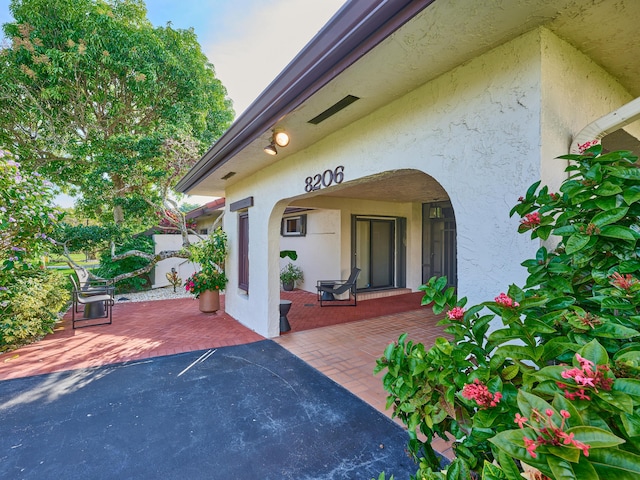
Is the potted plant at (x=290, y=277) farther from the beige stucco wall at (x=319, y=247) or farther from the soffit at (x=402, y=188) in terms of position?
the soffit at (x=402, y=188)

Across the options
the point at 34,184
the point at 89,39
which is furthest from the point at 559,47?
the point at 89,39

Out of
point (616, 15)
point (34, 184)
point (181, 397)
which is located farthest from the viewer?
point (34, 184)

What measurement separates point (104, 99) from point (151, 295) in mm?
7920

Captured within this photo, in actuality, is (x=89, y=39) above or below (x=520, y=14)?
above

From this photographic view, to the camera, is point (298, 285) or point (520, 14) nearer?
point (520, 14)

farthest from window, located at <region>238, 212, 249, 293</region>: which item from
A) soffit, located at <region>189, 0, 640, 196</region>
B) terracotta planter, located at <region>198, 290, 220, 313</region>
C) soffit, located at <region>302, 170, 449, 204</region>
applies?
soffit, located at <region>189, 0, 640, 196</region>

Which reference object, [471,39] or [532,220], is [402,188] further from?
[532,220]

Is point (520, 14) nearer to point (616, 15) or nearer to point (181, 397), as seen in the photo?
point (616, 15)

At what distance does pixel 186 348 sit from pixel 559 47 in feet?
19.0

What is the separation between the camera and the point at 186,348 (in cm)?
505

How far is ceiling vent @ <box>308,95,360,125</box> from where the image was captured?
279cm

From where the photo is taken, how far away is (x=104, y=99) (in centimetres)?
1159

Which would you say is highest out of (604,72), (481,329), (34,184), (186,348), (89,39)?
(89,39)

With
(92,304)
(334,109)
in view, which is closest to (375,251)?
(334,109)
